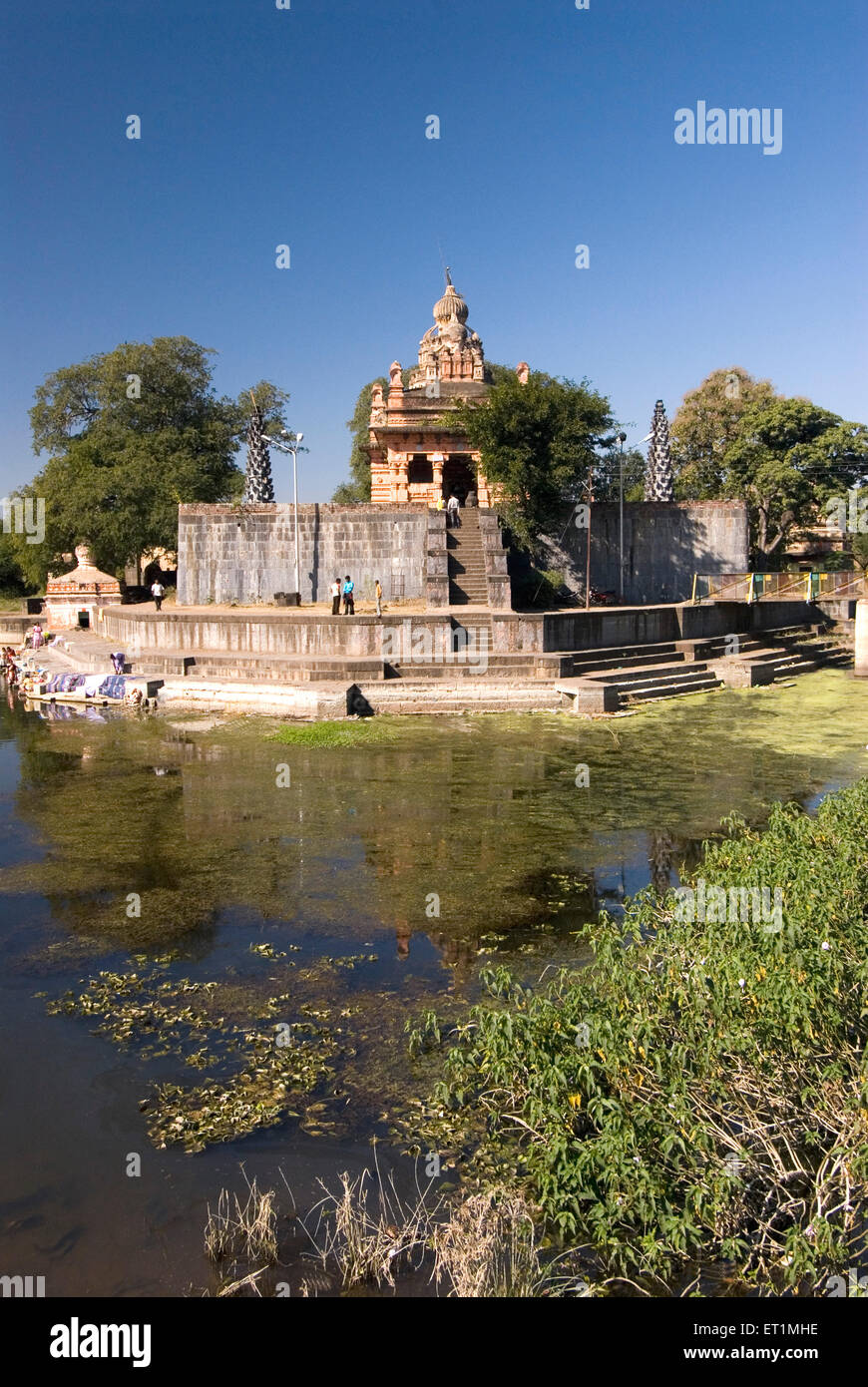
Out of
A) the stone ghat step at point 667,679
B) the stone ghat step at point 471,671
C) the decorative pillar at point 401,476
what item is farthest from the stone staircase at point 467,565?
the stone ghat step at point 667,679

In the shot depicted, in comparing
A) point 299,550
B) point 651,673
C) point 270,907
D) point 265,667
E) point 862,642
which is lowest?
point 270,907

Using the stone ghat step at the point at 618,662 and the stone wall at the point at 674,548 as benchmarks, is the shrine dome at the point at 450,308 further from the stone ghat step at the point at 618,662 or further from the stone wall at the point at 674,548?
the stone ghat step at the point at 618,662

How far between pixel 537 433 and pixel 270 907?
16.9m

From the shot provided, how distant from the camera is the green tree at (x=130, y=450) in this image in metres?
31.0

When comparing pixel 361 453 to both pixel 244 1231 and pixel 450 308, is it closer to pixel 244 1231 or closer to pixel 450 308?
pixel 450 308

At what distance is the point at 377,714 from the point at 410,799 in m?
5.40

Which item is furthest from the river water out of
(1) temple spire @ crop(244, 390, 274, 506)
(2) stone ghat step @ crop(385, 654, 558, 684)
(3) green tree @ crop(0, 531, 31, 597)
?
(3) green tree @ crop(0, 531, 31, 597)

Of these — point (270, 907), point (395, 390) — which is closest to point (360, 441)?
point (395, 390)

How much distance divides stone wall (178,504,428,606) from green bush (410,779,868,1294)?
1876cm

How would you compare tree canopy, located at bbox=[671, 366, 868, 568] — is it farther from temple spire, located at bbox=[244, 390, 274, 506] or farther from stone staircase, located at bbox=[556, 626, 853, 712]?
temple spire, located at bbox=[244, 390, 274, 506]

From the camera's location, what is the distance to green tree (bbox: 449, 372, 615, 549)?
22438mm

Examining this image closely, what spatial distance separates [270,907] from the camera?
796 centimetres
